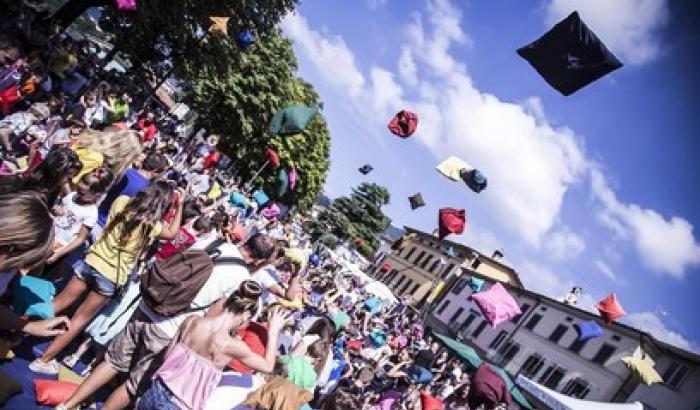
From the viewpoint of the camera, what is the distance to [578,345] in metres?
31.3

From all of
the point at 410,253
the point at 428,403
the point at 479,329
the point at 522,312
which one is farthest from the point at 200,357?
the point at 410,253

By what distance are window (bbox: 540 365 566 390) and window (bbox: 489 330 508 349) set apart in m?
5.28

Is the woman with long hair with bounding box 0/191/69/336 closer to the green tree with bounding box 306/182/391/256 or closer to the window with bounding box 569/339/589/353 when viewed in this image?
the window with bounding box 569/339/589/353

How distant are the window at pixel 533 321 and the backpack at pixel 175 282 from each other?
119ft

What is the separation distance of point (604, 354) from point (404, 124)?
82.5 ft

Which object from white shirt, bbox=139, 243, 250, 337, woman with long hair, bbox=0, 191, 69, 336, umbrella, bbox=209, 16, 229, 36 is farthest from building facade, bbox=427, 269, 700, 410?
woman with long hair, bbox=0, 191, 69, 336

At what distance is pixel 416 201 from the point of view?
22234 millimetres

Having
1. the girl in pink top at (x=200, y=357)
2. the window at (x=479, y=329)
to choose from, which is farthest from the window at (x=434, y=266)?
the girl in pink top at (x=200, y=357)

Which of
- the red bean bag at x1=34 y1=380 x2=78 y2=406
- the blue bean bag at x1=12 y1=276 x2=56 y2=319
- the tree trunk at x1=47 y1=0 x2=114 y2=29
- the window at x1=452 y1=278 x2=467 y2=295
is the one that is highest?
the window at x1=452 y1=278 x2=467 y2=295

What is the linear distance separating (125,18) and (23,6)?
30.5 ft

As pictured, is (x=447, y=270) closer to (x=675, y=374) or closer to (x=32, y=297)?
(x=675, y=374)

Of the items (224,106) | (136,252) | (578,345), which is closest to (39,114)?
(136,252)

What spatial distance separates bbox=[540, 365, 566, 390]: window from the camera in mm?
31378

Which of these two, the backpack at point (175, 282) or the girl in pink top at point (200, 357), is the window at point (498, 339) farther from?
the girl in pink top at point (200, 357)
